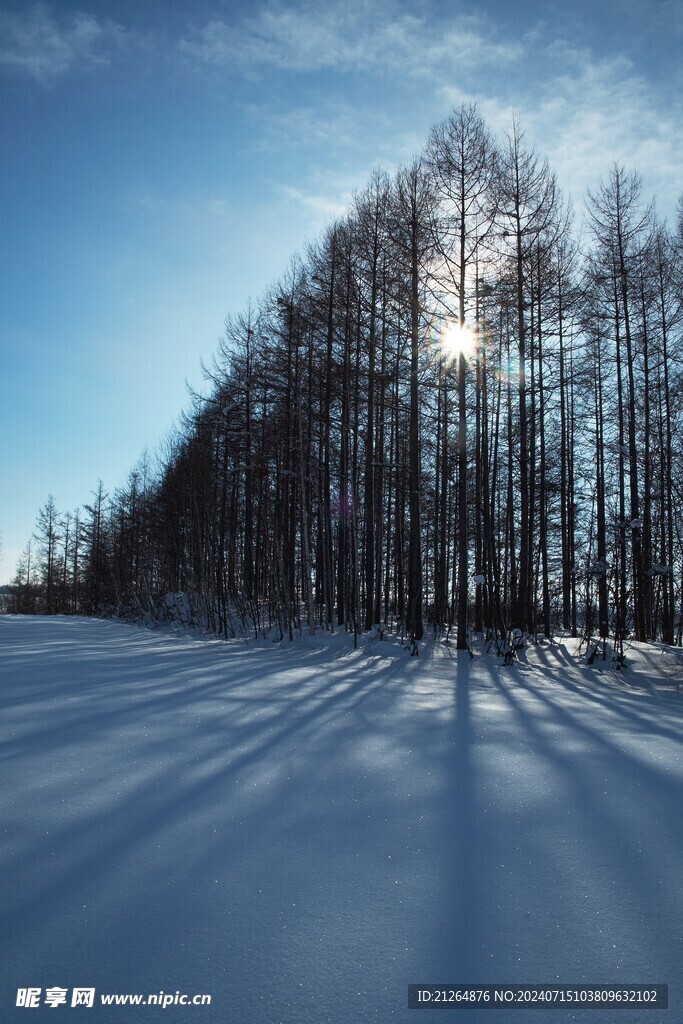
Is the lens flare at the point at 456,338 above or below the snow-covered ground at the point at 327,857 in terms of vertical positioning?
above

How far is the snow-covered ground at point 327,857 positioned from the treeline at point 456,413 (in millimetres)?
6269

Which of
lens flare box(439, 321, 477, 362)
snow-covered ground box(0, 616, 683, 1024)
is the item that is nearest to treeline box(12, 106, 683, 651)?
lens flare box(439, 321, 477, 362)

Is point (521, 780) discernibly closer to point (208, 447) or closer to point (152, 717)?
point (152, 717)

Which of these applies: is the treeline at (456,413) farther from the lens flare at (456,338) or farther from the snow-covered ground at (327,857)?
the snow-covered ground at (327,857)

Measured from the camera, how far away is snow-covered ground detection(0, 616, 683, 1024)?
4.70ft

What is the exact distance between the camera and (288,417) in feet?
48.5

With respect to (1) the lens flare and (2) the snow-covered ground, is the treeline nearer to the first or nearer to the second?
(1) the lens flare

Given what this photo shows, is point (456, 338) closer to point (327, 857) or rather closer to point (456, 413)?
point (456, 413)

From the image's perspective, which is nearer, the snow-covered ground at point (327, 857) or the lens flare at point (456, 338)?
the snow-covered ground at point (327, 857)

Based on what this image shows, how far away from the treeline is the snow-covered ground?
20.6 feet

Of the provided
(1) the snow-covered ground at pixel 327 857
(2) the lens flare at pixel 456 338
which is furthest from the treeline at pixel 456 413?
(1) the snow-covered ground at pixel 327 857

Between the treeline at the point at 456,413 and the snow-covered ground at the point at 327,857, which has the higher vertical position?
the treeline at the point at 456,413

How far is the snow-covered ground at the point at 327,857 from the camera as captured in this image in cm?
143

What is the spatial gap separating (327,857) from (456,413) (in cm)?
1265
